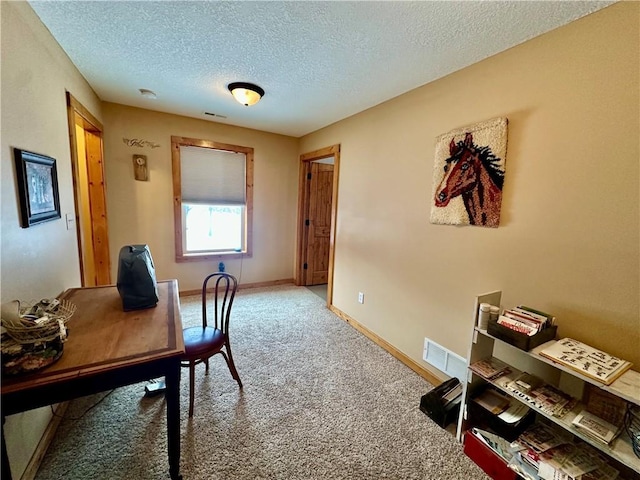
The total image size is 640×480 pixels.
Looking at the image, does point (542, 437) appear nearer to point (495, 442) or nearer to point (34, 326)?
point (495, 442)

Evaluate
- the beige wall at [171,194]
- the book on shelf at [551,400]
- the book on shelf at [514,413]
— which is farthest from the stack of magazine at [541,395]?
the beige wall at [171,194]

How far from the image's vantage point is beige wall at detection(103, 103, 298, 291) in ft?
10.8

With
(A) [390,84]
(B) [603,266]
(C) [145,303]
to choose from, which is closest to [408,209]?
(A) [390,84]

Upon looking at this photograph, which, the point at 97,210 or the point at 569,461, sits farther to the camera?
the point at 97,210

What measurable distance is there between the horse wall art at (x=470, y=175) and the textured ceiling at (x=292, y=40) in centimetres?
51

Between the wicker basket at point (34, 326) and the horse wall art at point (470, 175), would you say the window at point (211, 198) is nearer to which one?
the wicker basket at point (34, 326)

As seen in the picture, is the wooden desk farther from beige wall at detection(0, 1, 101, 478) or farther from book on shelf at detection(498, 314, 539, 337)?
book on shelf at detection(498, 314, 539, 337)

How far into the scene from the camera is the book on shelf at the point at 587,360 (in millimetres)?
1144

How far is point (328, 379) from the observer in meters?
2.22

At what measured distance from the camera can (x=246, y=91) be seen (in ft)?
8.00

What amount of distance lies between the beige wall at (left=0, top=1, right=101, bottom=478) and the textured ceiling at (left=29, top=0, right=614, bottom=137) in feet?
0.74

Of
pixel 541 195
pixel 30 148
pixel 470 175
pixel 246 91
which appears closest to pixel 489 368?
pixel 541 195

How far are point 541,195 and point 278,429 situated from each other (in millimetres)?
2151

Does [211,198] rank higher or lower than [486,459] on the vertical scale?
higher
